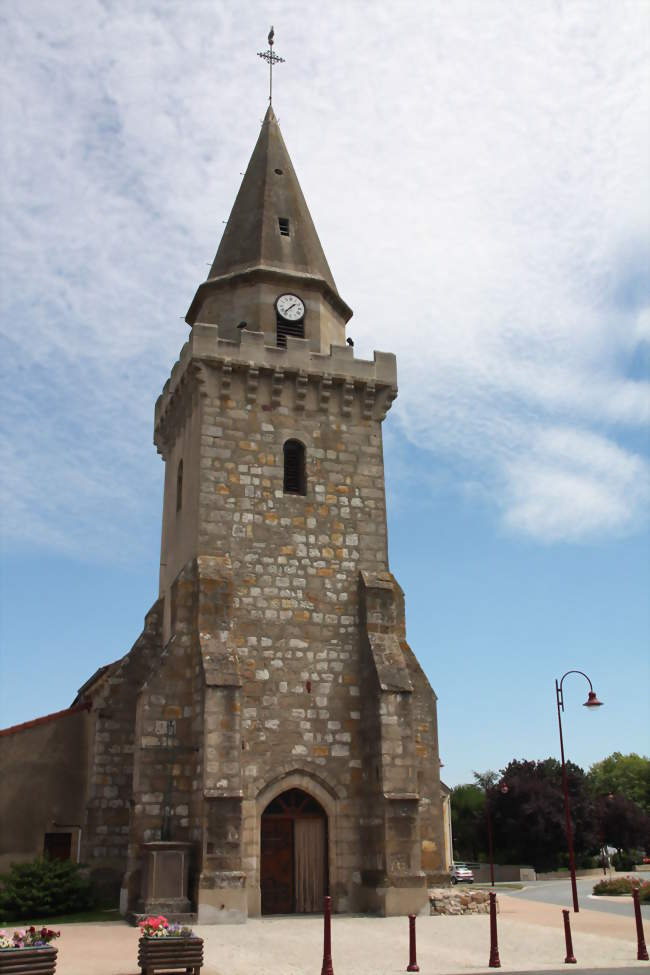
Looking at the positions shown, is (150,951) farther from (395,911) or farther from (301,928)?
(395,911)

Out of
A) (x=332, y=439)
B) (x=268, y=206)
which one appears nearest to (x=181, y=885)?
(x=332, y=439)

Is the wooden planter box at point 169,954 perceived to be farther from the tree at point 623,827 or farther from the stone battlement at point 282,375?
the tree at point 623,827

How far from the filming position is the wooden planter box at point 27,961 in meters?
9.66

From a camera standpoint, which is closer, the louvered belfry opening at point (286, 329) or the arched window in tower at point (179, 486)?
the arched window in tower at point (179, 486)

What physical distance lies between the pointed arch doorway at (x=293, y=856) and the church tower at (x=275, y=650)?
30 millimetres

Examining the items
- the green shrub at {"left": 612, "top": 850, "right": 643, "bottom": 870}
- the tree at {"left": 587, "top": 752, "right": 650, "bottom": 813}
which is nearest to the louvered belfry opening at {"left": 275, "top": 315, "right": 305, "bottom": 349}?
the green shrub at {"left": 612, "top": 850, "right": 643, "bottom": 870}

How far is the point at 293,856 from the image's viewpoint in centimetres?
1870

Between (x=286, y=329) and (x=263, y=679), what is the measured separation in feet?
30.4

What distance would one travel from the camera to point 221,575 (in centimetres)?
1950

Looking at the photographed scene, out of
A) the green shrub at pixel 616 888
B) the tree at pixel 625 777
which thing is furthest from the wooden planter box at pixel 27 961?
the tree at pixel 625 777

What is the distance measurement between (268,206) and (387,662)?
43.8 feet

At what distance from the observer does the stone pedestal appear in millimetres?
16531

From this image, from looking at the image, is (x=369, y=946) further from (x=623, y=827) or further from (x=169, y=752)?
(x=623, y=827)

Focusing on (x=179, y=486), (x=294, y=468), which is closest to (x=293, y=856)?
(x=294, y=468)
